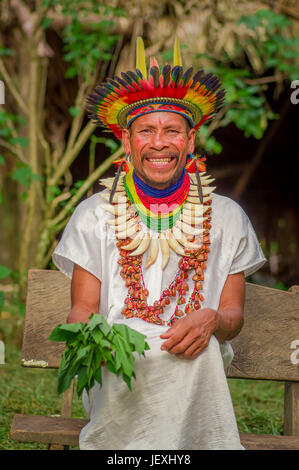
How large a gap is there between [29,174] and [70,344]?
2668 millimetres

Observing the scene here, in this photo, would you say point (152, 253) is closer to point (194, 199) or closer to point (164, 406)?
point (194, 199)

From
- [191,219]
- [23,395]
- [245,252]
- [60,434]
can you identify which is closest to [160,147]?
[191,219]

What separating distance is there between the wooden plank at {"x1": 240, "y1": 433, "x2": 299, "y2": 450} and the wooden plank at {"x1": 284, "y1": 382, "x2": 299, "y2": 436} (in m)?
0.27

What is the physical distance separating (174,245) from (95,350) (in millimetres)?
692

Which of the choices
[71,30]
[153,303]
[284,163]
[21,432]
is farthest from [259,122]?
[21,432]

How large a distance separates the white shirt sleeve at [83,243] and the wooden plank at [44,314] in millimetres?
437

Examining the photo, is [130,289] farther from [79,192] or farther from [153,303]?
[79,192]

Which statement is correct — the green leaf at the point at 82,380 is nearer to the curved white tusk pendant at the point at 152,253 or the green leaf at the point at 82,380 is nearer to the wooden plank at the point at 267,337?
the curved white tusk pendant at the point at 152,253

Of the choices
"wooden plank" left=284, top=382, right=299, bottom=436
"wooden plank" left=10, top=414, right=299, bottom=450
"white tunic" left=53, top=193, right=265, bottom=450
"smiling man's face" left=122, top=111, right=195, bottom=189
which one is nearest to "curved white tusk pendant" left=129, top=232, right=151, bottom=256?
"smiling man's face" left=122, top=111, right=195, bottom=189

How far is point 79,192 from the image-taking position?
4.63 m

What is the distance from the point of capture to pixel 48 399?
4.04 meters

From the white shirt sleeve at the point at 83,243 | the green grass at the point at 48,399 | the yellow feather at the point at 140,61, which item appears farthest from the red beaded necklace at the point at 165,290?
the green grass at the point at 48,399

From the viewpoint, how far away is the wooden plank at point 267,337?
3062mm

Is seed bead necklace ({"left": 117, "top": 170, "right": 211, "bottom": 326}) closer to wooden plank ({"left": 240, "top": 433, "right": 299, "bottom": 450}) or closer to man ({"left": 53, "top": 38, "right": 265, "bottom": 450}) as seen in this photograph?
man ({"left": 53, "top": 38, "right": 265, "bottom": 450})
